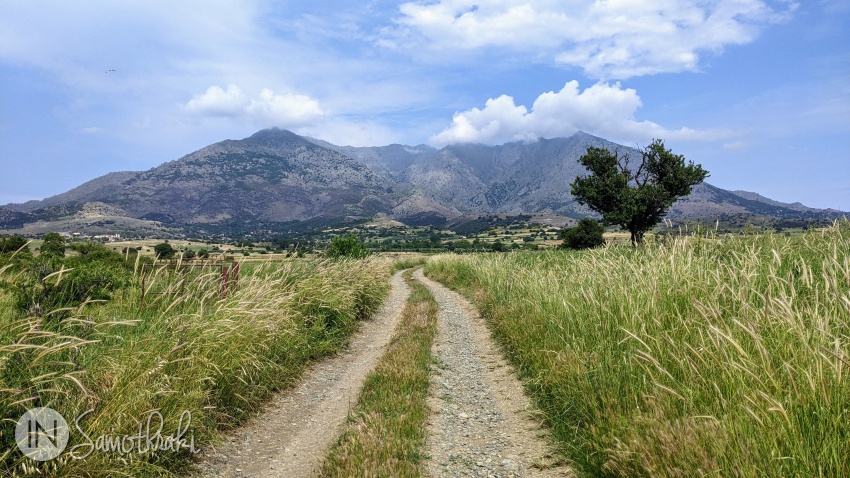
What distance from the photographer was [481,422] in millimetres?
6359

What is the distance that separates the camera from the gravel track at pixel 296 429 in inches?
201

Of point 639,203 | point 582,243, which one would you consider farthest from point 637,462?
point 582,243

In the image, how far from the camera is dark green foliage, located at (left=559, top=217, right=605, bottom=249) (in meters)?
55.6

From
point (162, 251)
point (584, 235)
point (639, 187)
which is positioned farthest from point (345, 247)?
point (584, 235)

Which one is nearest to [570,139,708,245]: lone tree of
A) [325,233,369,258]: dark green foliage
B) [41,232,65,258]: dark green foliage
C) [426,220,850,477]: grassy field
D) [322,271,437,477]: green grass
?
[325,233,369,258]: dark green foliage

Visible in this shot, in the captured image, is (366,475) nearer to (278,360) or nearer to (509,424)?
(509,424)

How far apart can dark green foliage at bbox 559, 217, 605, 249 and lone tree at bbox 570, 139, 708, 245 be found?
9210 millimetres

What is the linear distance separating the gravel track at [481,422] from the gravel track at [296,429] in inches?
58.6

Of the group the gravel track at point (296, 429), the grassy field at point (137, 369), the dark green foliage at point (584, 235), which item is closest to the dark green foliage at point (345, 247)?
the gravel track at point (296, 429)

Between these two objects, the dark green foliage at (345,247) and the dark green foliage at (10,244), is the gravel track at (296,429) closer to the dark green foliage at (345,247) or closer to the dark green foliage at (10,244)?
the dark green foliage at (10,244)

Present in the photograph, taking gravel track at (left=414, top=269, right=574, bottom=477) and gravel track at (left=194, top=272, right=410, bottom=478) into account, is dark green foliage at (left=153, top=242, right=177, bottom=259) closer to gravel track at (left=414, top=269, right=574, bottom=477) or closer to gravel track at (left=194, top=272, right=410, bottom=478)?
gravel track at (left=194, top=272, right=410, bottom=478)

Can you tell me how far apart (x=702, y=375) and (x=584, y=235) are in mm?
Result: 54677

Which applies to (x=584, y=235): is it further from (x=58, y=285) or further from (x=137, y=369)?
(x=137, y=369)

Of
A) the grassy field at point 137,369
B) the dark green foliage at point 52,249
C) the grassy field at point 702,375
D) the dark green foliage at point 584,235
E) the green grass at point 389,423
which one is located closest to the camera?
the grassy field at point 702,375
